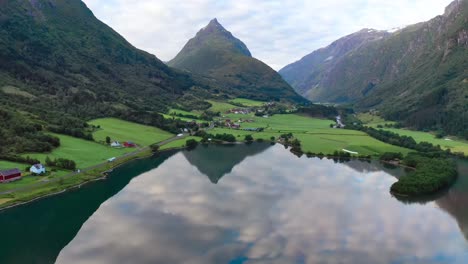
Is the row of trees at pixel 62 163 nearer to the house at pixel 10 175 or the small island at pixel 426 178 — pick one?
the house at pixel 10 175

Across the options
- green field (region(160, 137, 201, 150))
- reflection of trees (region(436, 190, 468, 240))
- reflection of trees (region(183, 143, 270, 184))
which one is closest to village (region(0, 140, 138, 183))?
reflection of trees (region(183, 143, 270, 184))

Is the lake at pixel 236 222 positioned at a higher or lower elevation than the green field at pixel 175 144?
lower

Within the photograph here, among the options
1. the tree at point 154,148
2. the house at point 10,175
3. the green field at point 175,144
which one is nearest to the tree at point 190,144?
the green field at point 175,144

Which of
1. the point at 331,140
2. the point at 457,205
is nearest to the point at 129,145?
the point at 331,140

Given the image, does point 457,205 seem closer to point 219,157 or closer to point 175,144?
point 219,157

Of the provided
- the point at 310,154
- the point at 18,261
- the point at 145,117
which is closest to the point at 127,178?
the point at 18,261

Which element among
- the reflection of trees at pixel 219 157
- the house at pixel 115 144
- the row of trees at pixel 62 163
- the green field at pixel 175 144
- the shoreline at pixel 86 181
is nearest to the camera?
the shoreline at pixel 86 181

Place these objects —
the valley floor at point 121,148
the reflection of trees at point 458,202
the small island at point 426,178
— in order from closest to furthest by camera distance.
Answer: the reflection of trees at point 458,202 < the valley floor at point 121,148 < the small island at point 426,178
